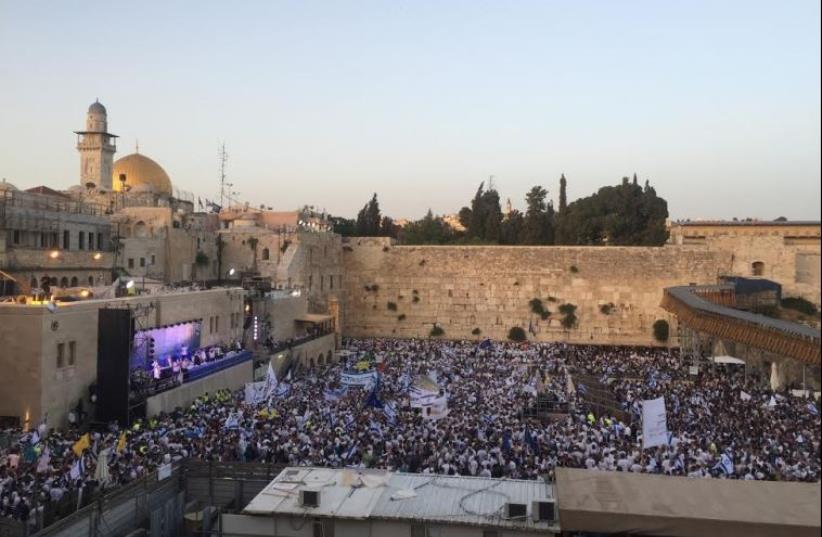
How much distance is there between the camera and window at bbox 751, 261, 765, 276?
3450 centimetres

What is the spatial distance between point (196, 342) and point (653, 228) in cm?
2867

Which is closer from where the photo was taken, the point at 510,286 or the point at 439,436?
the point at 439,436

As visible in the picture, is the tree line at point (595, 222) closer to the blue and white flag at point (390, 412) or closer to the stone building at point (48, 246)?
the stone building at point (48, 246)

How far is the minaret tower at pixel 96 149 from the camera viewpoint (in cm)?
4128

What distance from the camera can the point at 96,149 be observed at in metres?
41.3

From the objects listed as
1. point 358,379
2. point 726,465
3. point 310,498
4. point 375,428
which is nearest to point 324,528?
point 310,498

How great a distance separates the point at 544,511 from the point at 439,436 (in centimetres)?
567

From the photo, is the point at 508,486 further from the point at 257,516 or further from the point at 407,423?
the point at 407,423

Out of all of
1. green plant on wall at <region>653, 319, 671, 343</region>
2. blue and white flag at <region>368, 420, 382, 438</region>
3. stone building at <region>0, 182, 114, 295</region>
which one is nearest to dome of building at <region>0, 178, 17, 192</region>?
stone building at <region>0, 182, 114, 295</region>

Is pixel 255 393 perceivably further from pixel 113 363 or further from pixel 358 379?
pixel 358 379

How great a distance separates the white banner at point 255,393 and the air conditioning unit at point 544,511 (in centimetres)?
964

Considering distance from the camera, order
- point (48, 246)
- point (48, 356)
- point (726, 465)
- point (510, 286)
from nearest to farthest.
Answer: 1. point (726, 465)
2. point (48, 356)
3. point (48, 246)
4. point (510, 286)

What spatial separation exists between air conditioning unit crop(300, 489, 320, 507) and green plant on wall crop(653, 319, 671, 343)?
29377 mm

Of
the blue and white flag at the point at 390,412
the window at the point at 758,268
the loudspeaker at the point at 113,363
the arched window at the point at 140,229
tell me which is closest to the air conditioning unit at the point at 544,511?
the blue and white flag at the point at 390,412
